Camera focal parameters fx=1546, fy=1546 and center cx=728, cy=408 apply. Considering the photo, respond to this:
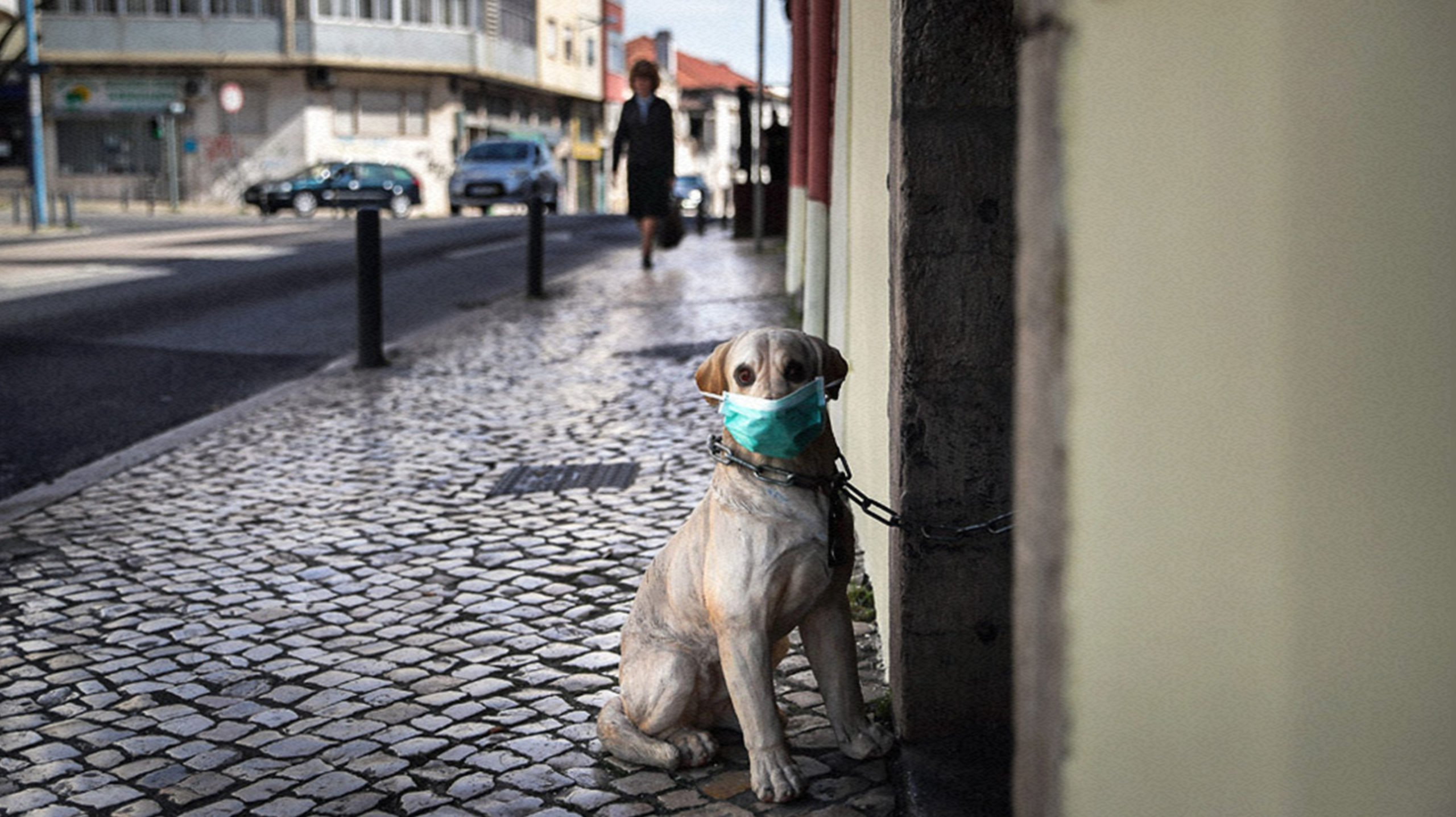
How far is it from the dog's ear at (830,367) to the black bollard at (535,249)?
1158 cm

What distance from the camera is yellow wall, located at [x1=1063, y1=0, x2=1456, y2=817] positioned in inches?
68.6

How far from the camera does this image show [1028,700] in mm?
2062

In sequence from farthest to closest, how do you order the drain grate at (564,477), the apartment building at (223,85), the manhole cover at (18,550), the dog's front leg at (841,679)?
the apartment building at (223,85)
the drain grate at (564,477)
the manhole cover at (18,550)
the dog's front leg at (841,679)

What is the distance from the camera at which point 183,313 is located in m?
13.5

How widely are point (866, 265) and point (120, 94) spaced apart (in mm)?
49995

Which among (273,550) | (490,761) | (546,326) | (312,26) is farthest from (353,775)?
(312,26)

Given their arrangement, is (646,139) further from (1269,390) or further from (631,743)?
(1269,390)

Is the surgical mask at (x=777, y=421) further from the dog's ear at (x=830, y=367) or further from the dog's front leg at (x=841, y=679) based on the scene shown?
the dog's front leg at (x=841, y=679)

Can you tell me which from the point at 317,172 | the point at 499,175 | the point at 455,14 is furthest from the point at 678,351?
the point at 455,14

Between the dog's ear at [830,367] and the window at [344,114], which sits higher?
the window at [344,114]

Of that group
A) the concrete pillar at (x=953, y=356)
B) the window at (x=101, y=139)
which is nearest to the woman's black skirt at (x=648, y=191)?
the concrete pillar at (x=953, y=356)

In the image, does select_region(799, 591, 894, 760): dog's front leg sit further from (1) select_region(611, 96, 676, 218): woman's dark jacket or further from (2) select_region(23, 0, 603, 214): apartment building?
(2) select_region(23, 0, 603, 214): apartment building

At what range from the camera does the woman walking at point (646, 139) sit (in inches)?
592

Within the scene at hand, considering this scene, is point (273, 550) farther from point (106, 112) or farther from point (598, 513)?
point (106, 112)
